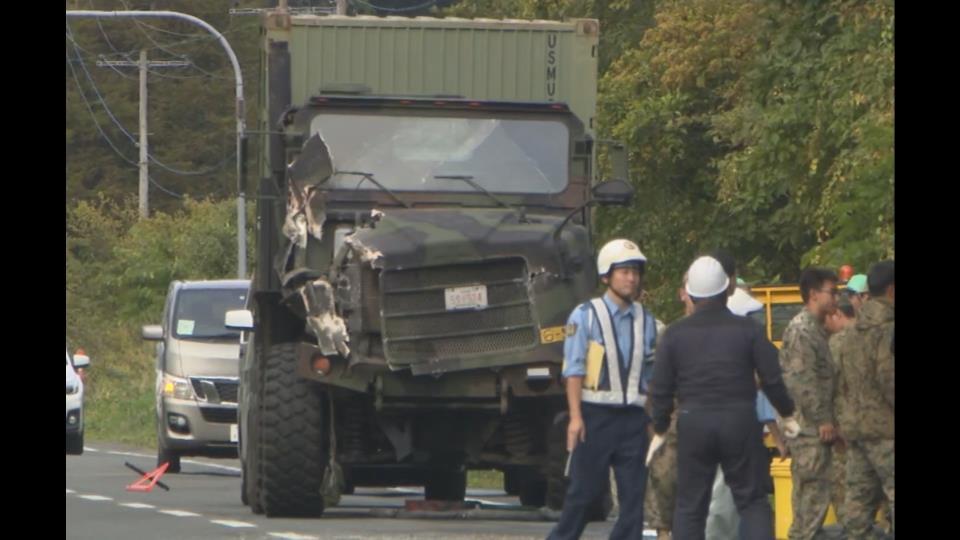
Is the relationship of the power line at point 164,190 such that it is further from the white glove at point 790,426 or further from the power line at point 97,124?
the white glove at point 790,426

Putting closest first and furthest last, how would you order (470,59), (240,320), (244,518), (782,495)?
(782,495), (244,518), (470,59), (240,320)

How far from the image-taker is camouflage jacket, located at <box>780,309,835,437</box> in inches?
542

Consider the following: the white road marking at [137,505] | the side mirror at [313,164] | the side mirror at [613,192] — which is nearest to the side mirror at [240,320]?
the white road marking at [137,505]

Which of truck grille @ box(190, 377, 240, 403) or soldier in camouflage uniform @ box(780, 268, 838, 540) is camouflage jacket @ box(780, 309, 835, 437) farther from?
truck grille @ box(190, 377, 240, 403)

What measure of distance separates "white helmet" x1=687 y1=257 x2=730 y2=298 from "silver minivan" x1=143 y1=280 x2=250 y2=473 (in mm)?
12171

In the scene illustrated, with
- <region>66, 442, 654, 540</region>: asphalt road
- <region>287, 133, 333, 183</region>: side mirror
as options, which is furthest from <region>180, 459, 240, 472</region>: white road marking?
<region>287, 133, 333, 183</region>: side mirror

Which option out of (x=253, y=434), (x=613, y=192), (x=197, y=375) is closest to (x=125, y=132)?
(x=197, y=375)

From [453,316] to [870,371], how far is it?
3.62 m

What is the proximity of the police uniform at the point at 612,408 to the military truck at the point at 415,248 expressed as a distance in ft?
10.4

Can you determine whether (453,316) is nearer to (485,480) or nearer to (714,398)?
(714,398)

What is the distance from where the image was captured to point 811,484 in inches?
542

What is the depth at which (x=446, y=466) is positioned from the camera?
1731 centimetres

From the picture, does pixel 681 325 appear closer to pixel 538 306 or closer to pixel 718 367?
pixel 718 367

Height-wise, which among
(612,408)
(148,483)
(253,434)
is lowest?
(148,483)
